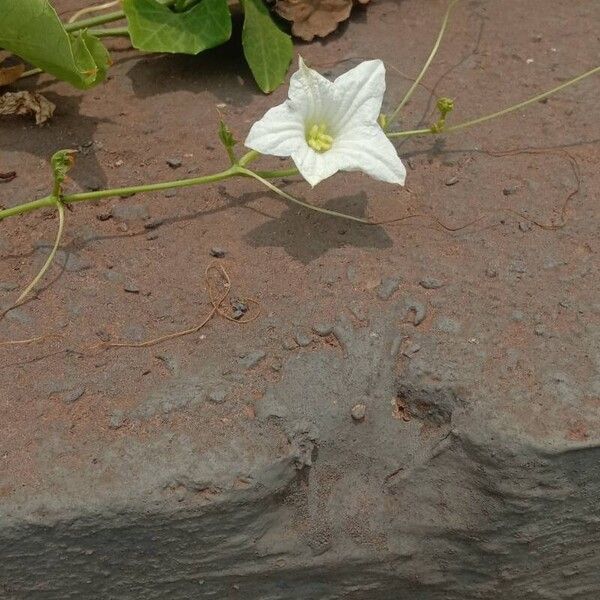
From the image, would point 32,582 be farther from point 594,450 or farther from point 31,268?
point 594,450

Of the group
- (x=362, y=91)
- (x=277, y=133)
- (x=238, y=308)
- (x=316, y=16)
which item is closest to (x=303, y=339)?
(x=238, y=308)

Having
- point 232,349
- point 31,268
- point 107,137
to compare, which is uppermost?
point 107,137

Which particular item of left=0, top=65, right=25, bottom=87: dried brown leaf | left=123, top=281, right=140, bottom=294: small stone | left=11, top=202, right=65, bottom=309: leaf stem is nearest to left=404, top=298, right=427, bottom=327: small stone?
left=123, top=281, right=140, bottom=294: small stone

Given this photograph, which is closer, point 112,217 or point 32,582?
point 32,582

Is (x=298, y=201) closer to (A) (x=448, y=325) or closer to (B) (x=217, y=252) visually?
(B) (x=217, y=252)

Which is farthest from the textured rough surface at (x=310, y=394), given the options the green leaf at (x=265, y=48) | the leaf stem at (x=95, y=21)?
the leaf stem at (x=95, y=21)

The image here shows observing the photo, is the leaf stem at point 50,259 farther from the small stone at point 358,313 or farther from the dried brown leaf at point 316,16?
the dried brown leaf at point 316,16

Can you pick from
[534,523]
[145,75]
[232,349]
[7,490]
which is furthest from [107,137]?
[534,523]
